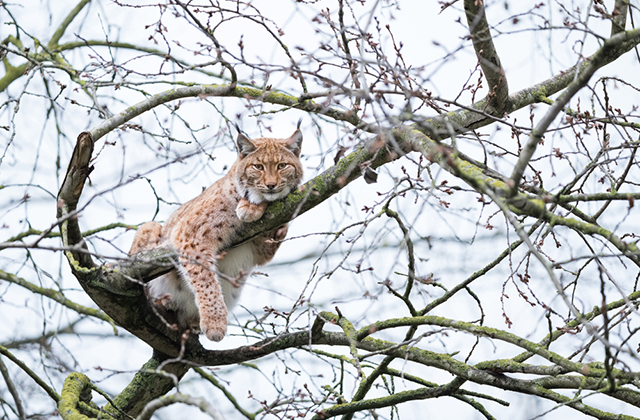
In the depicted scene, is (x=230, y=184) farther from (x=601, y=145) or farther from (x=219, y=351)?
(x=601, y=145)

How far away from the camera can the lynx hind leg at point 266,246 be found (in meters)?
4.50

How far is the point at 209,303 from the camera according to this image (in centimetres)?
424

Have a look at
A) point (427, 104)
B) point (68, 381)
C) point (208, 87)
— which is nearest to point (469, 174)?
point (427, 104)

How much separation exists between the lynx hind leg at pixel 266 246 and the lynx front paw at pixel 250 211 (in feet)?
1.36

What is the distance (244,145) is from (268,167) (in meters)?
0.32

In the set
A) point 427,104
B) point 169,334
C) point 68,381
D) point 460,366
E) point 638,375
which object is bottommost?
point 638,375

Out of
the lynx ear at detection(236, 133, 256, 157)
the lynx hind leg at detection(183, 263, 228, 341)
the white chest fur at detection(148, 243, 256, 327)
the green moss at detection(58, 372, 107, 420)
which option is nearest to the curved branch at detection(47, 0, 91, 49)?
the lynx ear at detection(236, 133, 256, 157)

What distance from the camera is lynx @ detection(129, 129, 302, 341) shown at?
13.9 feet

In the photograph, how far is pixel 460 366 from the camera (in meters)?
3.49

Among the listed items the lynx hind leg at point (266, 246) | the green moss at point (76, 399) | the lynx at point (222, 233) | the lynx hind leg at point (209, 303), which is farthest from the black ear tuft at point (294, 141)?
the green moss at point (76, 399)

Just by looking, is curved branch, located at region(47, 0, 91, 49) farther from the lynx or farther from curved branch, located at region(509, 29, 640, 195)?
curved branch, located at region(509, 29, 640, 195)

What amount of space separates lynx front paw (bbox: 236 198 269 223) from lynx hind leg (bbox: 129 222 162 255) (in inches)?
40.2

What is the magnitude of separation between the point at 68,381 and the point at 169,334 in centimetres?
66

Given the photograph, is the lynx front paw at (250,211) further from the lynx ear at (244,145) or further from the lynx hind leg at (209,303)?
the lynx ear at (244,145)
